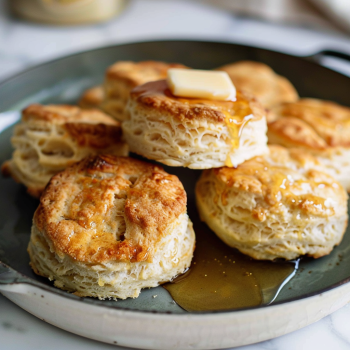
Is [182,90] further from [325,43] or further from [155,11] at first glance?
[155,11]

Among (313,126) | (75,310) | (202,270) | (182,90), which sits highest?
(182,90)

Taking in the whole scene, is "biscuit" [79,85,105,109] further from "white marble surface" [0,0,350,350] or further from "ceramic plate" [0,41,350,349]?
"white marble surface" [0,0,350,350]

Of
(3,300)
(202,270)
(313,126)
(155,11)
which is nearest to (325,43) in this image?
(155,11)

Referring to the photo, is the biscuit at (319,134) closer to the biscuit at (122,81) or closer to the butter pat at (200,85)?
the butter pat at (200,85)

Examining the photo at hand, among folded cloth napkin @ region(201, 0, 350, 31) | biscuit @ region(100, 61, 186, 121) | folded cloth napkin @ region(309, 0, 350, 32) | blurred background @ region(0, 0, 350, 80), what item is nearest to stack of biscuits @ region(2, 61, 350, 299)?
biscuit @ region(100, 61, 186, 121)

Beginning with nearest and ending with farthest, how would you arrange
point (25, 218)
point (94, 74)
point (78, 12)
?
point (25, 218) → point (94, 74) → point (78, 12)

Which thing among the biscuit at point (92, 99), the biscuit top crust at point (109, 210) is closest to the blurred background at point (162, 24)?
the biscuit at point (92, 99)
